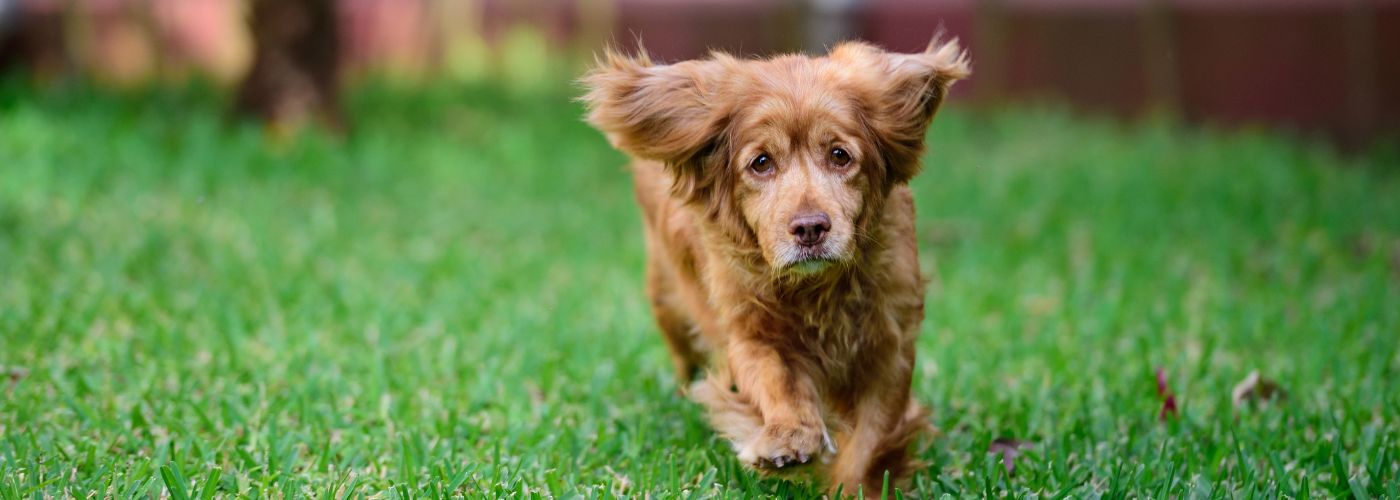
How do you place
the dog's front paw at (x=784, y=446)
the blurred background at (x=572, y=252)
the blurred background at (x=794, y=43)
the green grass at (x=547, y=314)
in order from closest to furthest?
1. the dog's front paw at (x=784, y=446)
2. the green grass at (x=547, y=314)
3. the blurred background at (x=572, y=252)
4. the blurred background at (x=794, y=43)

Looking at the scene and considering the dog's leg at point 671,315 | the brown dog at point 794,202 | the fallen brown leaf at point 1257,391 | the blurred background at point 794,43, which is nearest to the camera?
the brown dog at point 794,202

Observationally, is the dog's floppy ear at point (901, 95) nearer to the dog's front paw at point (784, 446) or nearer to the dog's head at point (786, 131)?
the dog's head at point (786, 131)

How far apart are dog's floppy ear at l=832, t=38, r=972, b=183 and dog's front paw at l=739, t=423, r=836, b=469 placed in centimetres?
76

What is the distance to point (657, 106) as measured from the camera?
3.83 metres

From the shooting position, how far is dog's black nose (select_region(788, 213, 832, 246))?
3.33 m

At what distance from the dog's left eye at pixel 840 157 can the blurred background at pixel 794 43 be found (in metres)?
6.99

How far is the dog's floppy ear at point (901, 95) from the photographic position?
3.68 m

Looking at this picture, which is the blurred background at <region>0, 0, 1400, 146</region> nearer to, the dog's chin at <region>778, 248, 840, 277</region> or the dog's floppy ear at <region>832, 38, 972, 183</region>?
the dog's floppy ear at <region>832, 38, 972, 183</region>

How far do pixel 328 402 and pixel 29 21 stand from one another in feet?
28.0

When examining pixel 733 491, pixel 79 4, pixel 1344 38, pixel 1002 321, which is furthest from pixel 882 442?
pixel 79 4

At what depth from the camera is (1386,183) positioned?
9367 mm

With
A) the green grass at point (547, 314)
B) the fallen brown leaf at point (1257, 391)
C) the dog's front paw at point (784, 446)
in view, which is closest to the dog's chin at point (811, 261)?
the dog's front paw at point (784, 446)

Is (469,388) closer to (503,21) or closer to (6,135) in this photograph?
(6,135)

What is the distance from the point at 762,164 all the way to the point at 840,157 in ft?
0.68
